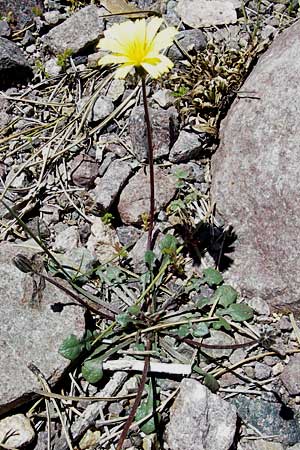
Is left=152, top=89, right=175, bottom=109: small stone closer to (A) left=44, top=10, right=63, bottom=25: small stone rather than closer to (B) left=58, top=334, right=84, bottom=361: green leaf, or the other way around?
(A) left=44, top=10, right=63, bottom=25: small stone

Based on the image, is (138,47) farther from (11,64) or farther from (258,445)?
(258,445)

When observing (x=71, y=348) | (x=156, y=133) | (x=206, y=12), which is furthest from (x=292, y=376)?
(x=206, y=12)

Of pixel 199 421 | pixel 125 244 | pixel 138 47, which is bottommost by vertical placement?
pixel 199 421

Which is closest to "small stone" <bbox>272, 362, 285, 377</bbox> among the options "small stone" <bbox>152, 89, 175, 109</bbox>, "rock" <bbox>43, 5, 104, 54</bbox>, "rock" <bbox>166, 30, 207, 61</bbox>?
"small stone" <bbox>152, 89, 175, 109</bbox>

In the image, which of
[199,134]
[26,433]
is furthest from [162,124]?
[26,433]

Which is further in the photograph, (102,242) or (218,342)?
(102,242)

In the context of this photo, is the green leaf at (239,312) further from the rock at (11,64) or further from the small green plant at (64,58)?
the rock at (11,64)
